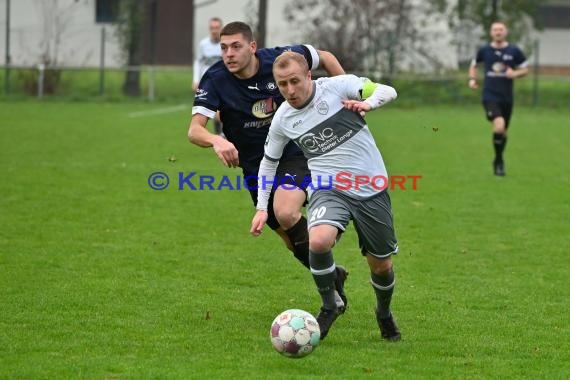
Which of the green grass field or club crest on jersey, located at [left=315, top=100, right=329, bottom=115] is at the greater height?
club crest on jersey, located at [left=315, top=100, right=329, bottom=115]

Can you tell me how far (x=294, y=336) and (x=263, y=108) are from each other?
201 centimetres

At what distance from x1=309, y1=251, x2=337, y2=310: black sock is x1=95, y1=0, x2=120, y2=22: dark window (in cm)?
2666

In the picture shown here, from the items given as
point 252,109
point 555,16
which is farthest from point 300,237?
point 555,16

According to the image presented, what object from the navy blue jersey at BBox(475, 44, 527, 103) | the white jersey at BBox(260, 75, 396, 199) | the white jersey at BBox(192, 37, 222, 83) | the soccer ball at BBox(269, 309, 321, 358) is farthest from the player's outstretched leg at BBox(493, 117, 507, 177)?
the soccer ball at BBox(269, 309, 321, 358)

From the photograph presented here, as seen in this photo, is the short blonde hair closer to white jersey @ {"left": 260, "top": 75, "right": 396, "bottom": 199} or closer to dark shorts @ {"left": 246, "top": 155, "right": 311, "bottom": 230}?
white jersey @ {"left": 260, "top": 75, "right": 396, "bottom": 199}

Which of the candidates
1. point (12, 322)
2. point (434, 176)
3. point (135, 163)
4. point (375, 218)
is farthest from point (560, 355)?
point (135, 163)

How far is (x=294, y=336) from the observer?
5594mm

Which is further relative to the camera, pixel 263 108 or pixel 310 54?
pixel 310 54

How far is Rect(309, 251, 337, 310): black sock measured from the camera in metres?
6.10

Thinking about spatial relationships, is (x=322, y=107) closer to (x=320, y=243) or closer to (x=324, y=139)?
(x=324, y=139)

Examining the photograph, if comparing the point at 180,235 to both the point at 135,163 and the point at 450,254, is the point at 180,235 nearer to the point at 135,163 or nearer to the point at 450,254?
the point at 450,254

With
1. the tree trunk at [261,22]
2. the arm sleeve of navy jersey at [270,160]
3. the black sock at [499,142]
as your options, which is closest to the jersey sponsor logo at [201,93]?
the arm sleeve of navy jersey at [270,160]

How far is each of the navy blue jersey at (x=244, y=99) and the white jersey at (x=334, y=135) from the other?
86 centimetres

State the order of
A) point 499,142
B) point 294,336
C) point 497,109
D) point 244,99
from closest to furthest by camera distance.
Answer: point 294,336 < point 244,99 < point 499,142 < point 497,109
